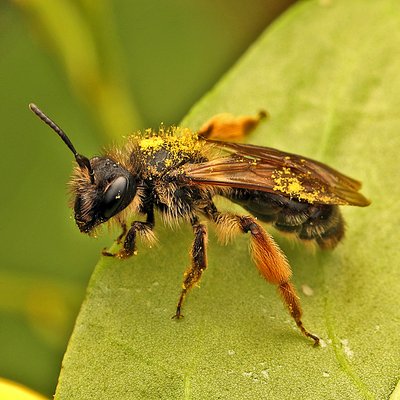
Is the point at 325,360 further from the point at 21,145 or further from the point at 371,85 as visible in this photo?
the point at 21,145

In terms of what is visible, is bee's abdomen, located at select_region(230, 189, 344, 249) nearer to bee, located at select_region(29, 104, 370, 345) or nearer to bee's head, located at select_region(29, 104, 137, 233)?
bee, located at select_region(29, 104, 370, 345)

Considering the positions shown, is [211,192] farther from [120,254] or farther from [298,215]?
[120,254]

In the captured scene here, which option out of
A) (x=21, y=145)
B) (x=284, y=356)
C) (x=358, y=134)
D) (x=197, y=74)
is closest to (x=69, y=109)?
(x=21, y=145)

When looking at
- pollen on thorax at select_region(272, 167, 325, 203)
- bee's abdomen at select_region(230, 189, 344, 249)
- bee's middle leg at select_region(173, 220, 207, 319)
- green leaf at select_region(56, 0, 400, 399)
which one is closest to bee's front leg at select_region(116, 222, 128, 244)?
green leaf at select_region(56, 0, 400, 399)

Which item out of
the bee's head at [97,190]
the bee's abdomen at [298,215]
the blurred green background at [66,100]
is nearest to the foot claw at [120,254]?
the bee's head at [97,190]

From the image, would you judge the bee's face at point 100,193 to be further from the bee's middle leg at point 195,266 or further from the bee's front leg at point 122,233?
the bee's middle leg at point 195,266

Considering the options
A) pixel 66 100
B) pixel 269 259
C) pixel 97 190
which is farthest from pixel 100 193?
pixel 66 100

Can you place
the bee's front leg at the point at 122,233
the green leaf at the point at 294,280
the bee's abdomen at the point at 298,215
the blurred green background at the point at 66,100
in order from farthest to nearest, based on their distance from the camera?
the blurred green background at the point at 66,100 < the bee's abdomen at the point at 298,215 < the bee's front leg at the point at 122,233 < the green leaf at the point at 294,280
